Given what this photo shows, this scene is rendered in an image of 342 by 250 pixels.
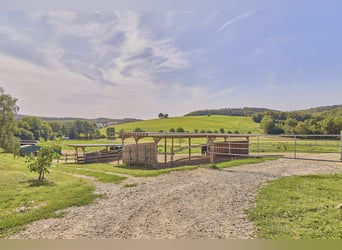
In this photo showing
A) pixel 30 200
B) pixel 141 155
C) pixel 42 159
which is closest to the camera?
pixel 30 200

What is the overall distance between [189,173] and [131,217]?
4452 mm

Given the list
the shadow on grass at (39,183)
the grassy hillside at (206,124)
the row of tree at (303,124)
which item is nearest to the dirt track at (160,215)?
the shadow on grass at (39,183)

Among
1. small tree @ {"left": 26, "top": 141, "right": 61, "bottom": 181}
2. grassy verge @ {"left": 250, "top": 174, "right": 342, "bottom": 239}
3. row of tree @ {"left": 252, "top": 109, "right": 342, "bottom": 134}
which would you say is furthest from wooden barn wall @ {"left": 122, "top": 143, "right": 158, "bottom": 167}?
row of tree @ {"left": 252, "top": 109, "right": 342, "bottom": 134}

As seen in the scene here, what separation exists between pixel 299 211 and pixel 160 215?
2.13 meters

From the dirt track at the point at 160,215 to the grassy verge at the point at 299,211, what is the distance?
230 millimetres

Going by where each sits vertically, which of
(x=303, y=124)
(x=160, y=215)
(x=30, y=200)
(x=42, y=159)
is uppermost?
(x=303, y=124)

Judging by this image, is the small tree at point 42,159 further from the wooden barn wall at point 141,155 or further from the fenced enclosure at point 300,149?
the fenced enclosure at point 300,149

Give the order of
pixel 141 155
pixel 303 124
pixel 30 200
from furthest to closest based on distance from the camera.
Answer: pixel 303 124, pixel 141 155, pixel 30 200

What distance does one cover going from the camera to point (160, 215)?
3541 millimetres

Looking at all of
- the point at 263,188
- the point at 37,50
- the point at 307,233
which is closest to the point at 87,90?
the point at 37,50

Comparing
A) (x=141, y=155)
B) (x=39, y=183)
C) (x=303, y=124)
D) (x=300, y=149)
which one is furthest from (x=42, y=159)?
(x=303, y=124)

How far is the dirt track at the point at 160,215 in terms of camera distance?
2835 mm

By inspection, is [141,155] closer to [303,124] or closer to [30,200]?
[30,200]

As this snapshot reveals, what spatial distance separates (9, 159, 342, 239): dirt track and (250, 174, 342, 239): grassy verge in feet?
0.76
